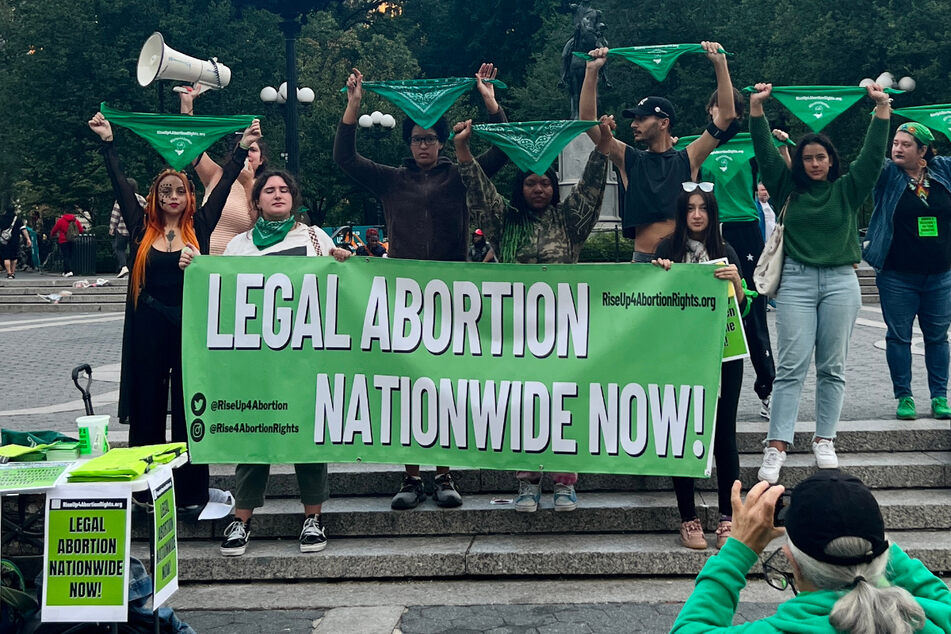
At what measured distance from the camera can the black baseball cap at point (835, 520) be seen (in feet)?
6.77

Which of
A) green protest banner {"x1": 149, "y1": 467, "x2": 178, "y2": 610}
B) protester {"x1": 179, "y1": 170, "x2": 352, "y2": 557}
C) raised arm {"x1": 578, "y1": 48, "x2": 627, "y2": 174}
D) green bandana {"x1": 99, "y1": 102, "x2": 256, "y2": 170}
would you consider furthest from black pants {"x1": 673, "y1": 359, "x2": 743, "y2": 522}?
green bandana {"x1": 99, "y1": 102, "x2": 256, "y2": 170}

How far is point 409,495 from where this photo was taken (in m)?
5.76

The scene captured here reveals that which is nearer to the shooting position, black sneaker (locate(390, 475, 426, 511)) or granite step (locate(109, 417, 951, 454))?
black sneaker (locate(390, 475, 426, 511))

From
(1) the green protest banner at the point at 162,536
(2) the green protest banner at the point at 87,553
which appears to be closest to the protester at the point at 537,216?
(1) the green protest banner at the point at 162,536

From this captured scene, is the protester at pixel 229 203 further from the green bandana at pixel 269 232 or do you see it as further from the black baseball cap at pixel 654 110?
the black baseball cap at pixel 654 110

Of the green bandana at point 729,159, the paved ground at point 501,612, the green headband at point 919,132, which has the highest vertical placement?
the green headband at point 919,132

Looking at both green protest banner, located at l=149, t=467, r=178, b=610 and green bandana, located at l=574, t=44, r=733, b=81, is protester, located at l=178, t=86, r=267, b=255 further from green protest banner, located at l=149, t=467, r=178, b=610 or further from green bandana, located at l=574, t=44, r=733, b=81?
green protest banner, located at l=149, t=467, r=178, b=610

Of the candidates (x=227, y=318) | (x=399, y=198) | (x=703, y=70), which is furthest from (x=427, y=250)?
(x=703, y=70)

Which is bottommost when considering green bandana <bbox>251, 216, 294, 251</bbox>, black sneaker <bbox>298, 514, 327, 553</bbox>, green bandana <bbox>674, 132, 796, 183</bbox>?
black sneaker <bbox>298, 514, 327, 553</bbox>

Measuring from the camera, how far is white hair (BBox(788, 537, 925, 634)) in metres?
2.00

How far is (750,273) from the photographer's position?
7258 millimetres

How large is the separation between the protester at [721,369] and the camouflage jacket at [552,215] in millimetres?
479

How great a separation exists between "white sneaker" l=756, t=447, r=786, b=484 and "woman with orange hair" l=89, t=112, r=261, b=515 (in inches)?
119

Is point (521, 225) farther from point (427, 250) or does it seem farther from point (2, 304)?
point (2, 304)
